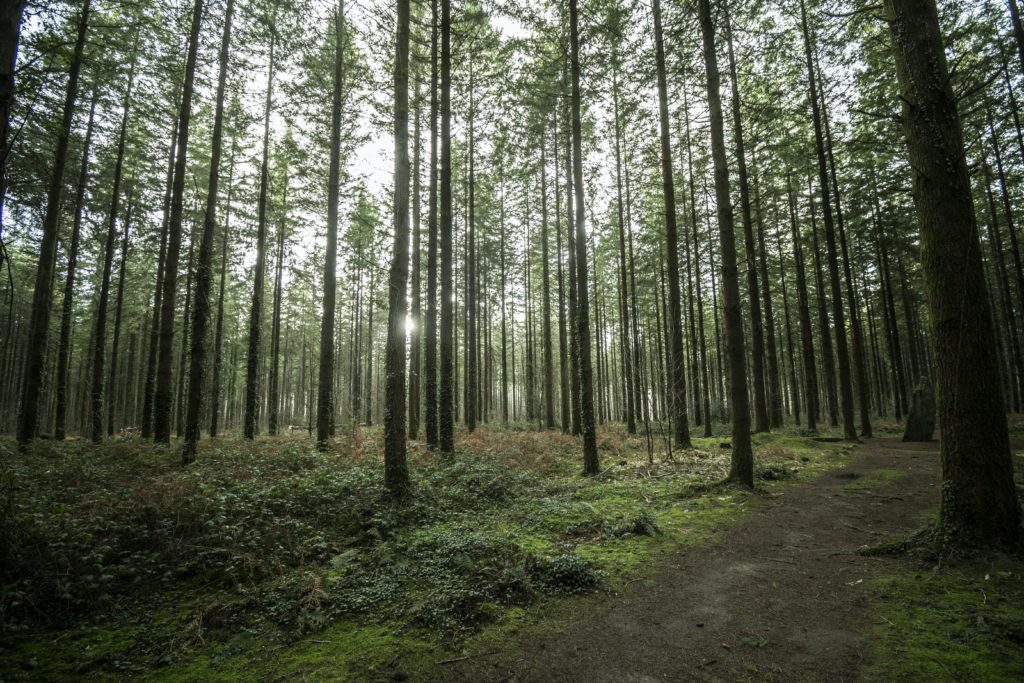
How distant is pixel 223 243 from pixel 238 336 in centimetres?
1772

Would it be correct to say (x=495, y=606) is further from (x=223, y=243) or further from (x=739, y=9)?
(x=223, y=243)

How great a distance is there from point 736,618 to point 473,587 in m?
2.78

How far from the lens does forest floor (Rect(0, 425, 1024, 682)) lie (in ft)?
11.1

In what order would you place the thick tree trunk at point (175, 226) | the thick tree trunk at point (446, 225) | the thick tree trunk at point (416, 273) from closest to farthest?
1. the thick tree trunk at point (175, 226)
2. the thick tree trunk at point (446, 225)
3. the thick tree trunk at point (416, 273)

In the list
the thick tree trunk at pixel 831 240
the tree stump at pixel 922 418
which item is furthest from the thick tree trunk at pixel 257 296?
the tree stump at pixel 922 418

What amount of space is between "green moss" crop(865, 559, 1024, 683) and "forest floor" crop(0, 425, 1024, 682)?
0.07ft

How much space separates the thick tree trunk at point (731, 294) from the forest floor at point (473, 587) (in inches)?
34.5

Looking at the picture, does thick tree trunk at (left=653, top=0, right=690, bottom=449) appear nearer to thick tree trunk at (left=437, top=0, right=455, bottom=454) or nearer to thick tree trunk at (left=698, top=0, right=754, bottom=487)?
thick tree trunk at (left=698, top=0, right=754, bottom=487)

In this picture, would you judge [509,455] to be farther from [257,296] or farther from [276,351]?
[276,351]

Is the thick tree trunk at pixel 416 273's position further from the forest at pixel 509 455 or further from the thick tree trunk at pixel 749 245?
the thick tree trunk at pixel 749 245

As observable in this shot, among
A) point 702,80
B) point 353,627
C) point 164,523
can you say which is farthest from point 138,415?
point 702,80

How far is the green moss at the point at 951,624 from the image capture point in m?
2.98

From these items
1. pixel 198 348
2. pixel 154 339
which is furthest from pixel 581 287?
pixel 154 339

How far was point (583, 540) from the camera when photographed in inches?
246
